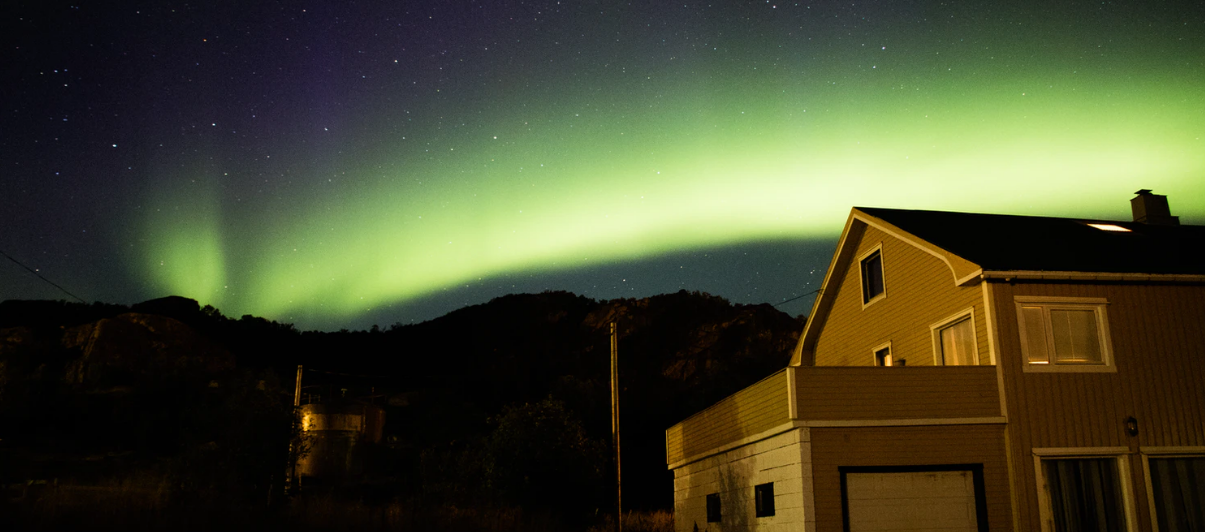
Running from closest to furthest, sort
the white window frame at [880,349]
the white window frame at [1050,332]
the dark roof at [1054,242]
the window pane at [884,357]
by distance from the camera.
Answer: the white window frame at [1050,332]
the dark roof at [1054,242]
the white window frame at [880,349]
the window pane at [884,357]

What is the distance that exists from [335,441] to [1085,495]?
97.2 feet

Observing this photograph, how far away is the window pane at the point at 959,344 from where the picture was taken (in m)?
17.1

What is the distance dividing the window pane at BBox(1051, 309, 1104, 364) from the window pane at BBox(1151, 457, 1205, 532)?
2.22 meters

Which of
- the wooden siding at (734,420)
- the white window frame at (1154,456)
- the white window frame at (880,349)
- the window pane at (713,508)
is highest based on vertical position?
the white window frame at (880,349)

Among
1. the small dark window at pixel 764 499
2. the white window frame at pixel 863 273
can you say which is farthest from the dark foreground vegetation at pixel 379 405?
the white window frame at pixel 863 273

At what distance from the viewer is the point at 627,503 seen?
4816 centimetres

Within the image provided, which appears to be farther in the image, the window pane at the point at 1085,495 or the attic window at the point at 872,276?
the attic window at the point at 872,276

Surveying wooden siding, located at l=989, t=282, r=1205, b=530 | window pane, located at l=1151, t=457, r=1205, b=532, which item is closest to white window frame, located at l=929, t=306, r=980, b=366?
wooden siding, located at l=989, t=282, r=1205, b=530

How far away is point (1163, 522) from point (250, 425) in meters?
27.4

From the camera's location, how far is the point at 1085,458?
618 inches

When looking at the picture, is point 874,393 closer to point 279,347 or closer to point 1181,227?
point 1181,227

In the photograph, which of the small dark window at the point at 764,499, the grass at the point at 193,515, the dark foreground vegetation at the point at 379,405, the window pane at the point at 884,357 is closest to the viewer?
the grass at the point at 193,515

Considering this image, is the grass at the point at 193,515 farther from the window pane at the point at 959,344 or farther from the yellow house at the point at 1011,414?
the window pane at the point at 959,344

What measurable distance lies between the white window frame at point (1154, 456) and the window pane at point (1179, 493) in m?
0.06
